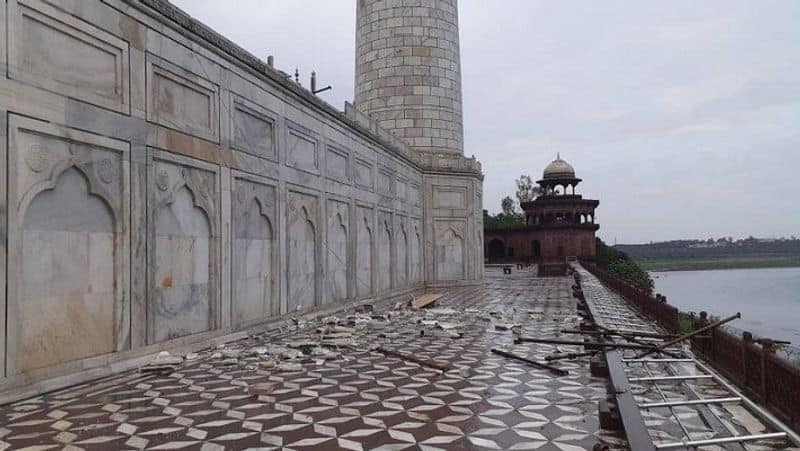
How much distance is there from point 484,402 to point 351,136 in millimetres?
6734

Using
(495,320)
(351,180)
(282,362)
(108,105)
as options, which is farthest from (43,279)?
(351,180)

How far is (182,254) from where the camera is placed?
552 cm

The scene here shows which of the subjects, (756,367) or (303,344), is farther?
(303,344)

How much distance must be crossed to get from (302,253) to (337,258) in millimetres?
1251

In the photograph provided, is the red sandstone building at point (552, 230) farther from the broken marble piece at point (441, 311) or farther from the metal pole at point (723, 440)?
the metal pole at point (723, 440)

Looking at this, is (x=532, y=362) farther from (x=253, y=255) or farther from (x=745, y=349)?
(x=253, y=255)

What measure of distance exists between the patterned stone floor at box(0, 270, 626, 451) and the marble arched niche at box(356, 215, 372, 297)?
413 centimetres

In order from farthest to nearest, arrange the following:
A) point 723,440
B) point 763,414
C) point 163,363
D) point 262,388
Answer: point 163,363 → point 262,388 → point 763,414 → point 723,440

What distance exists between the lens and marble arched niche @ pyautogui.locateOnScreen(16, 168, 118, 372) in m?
3.92

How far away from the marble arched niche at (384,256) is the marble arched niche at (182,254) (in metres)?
5.40

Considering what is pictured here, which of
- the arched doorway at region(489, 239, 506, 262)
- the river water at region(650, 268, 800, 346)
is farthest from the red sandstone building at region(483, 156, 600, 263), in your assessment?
the river water at region(650, 268, 800, 346)

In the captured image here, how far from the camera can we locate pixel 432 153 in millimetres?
14656

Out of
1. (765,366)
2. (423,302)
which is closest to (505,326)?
(423,302)

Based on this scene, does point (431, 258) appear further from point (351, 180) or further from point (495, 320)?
point (495, 320)
